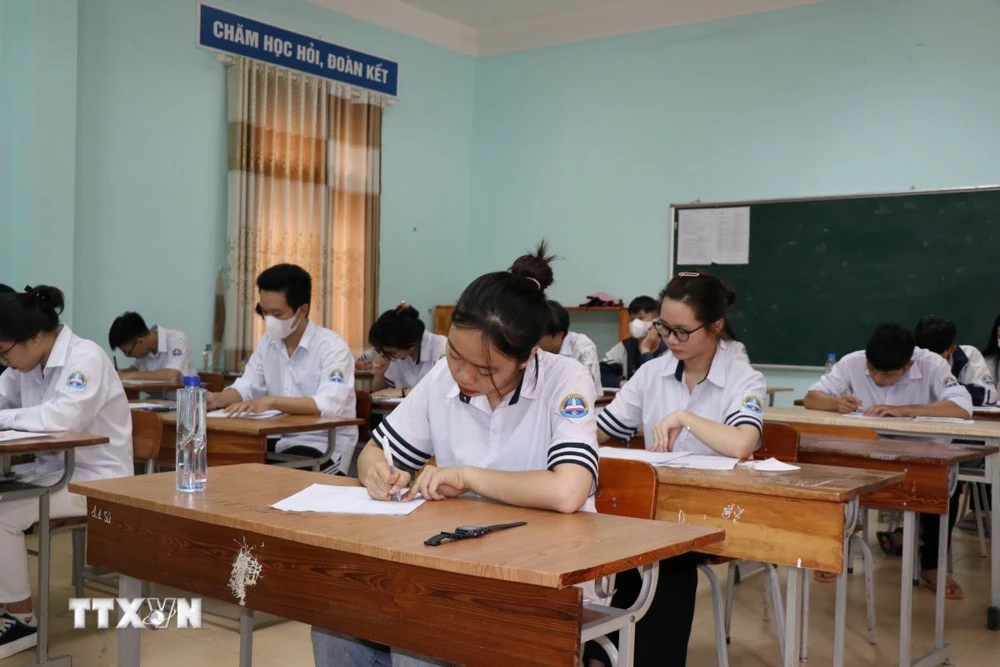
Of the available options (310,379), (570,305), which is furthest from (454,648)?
(570,305)

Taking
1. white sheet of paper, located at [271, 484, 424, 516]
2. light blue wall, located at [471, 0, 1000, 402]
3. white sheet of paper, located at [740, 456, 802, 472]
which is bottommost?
white sheet of paper, located at [740, 456, 802, 472]

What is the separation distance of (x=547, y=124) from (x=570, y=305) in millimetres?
1500

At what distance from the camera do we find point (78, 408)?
294 cm

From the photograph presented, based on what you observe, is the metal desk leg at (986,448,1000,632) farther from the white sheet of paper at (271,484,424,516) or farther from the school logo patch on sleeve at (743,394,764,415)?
the white sheet of paper at (271,484,424,516)

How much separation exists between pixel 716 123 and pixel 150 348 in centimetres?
418

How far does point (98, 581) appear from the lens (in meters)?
3.59

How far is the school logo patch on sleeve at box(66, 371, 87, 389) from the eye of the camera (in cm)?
297

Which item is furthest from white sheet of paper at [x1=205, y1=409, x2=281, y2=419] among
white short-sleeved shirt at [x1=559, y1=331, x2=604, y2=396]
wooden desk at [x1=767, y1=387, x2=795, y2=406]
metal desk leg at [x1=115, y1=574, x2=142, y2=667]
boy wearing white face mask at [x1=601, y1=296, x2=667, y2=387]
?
wooden desk at [x1=767, y1=387, x2=795, y2=406]

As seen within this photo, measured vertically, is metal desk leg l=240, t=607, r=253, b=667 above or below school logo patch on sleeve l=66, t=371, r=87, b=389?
below

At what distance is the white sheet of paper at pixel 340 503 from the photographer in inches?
67.2

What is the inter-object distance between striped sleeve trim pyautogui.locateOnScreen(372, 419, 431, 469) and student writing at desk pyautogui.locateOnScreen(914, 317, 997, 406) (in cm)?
351

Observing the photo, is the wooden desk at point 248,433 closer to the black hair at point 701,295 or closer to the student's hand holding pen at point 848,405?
the black hair at point 701,295

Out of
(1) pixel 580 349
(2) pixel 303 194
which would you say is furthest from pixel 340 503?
(2) pixel 303 194

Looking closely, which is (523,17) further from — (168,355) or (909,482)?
(909,482)
